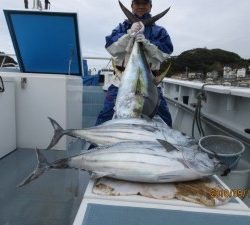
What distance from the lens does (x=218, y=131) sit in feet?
12.9

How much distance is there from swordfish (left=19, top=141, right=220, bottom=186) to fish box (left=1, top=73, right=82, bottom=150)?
1973 millimetres

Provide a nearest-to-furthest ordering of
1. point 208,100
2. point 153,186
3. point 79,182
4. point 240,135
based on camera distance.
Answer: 1. point 153,186
2. point 79,182
3. point 240,135
4. point 208,100

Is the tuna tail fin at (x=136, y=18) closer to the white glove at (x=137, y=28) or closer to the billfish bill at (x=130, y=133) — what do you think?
the white glove at (x=137, y=28)

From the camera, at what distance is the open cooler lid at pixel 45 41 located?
421cm

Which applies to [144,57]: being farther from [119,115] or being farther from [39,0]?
[39,0]

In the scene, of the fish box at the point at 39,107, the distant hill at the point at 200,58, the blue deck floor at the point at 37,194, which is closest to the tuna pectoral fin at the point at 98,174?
the blue deck floor at the point at 37,194

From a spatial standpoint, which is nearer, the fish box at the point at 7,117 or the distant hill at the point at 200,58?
the fish box at the point at 7,117

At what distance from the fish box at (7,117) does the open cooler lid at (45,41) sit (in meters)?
0.93

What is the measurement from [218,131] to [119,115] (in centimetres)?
168

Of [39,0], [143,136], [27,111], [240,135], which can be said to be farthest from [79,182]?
[39,0]

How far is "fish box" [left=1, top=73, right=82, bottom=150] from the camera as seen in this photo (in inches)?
148

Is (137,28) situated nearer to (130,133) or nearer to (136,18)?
(136,18)

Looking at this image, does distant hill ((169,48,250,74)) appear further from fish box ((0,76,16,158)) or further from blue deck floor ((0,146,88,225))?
blue deck floor ((0,146,88,225))

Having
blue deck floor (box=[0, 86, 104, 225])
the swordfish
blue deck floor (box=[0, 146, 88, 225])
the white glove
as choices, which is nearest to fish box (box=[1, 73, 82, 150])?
blue deck floor (box=[0, 86, 104, 225])
